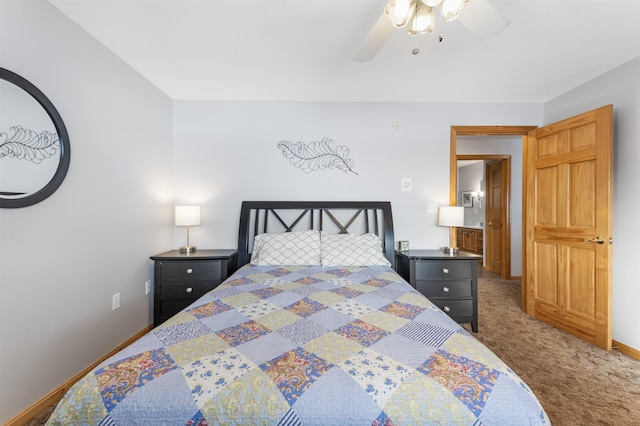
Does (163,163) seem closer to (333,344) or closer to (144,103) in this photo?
(144,103)

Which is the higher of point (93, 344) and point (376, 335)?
point (376, 335)

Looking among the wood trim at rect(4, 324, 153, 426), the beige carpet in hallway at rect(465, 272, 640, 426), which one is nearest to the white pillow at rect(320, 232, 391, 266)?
the beige carpet in hallway at rect(465, 272, 640, 426)

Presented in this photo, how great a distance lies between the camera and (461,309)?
2.46 metres

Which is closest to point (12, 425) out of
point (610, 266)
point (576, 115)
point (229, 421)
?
point (229, 421)

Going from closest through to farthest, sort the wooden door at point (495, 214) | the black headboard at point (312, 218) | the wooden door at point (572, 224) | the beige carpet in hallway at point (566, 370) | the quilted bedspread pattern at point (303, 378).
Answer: the quilted bedspread pattern at point (303, 378) → the beige carpet in hallway at point (566, 370) → the wooden door at point (572, 224) → the black headboard at point (312, 218) → the wooden door at point (495, 214)

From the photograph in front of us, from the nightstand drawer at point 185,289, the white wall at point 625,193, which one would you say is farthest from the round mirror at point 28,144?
the white wall at point 625,193

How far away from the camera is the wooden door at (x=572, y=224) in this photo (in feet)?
7.27

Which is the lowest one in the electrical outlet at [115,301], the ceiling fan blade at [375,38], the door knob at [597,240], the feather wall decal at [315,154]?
the electrical outlet at [115,301]

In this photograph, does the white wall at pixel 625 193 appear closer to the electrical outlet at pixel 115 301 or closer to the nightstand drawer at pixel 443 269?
the nightstand drawer at pixel 443 269

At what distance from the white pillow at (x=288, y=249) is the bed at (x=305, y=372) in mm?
851

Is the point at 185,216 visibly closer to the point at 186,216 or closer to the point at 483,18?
the point at 186,216

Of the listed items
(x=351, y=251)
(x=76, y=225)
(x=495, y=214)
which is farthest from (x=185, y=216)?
(x=495, y=214)

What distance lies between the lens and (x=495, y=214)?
4730 millimetres

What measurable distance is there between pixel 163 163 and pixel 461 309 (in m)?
3.46
